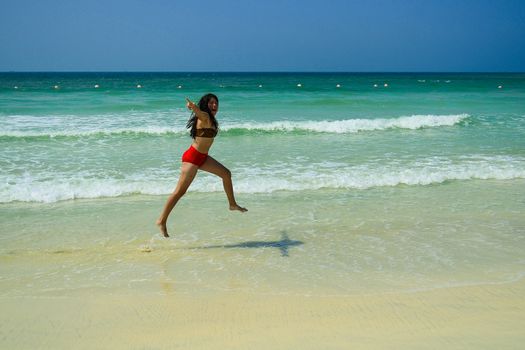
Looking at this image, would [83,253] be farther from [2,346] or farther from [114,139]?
[114,139]

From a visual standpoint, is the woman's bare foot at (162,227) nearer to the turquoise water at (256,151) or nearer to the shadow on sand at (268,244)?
the shadow on sand at (268,244)

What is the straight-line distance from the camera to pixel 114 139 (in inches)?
605

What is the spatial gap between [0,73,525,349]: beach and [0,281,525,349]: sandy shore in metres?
0.02

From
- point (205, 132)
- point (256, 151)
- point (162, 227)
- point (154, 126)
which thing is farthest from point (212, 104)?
point (154, 126)

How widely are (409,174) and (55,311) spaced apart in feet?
25.0

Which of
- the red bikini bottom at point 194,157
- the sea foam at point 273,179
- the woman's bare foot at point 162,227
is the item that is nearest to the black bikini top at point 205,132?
the red bikini bottom at point 194,157

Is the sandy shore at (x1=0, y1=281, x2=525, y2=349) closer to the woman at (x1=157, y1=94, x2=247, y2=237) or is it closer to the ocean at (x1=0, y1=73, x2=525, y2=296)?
the ocean at (x1=0, y1=73, x2=525, y2=296)

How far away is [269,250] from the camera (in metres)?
6.12

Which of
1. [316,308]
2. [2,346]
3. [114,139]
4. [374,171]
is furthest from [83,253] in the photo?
[114,139]

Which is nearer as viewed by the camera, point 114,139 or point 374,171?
point 374,171

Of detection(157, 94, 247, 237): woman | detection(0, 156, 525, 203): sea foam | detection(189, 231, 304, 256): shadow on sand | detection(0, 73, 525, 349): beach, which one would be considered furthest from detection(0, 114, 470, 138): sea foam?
detection(189, 231, 304, 256): shadow on sand

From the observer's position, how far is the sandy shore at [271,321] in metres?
3.74

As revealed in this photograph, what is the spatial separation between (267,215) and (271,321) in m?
3.57

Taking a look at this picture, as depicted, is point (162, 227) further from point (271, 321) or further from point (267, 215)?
point (271, 321)
